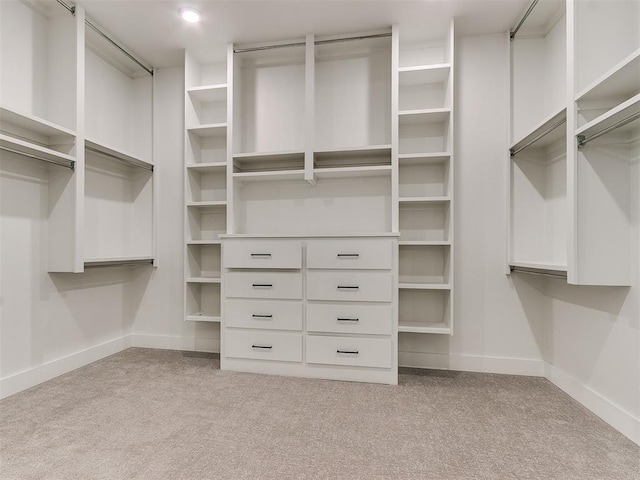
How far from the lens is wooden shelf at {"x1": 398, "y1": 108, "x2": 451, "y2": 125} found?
2.43m

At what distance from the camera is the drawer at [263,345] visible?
239 cm

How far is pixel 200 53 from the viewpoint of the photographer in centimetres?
289

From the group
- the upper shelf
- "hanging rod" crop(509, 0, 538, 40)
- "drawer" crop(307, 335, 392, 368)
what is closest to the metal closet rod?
"drawer" crop(307, 335, 392, 368)

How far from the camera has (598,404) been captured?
183 cm

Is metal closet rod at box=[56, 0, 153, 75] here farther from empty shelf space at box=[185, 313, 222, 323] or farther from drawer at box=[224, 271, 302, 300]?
empty shelf space at box=[185, 313, 222, 323]

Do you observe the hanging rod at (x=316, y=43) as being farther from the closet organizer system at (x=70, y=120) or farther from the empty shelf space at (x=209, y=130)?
the closet organizer system at (x=70, y=120)

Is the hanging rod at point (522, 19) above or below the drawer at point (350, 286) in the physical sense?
above

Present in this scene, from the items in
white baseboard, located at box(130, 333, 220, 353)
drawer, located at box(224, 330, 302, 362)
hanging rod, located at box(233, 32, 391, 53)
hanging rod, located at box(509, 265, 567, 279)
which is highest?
hanging rod, located at box(233, 32, 391, 53)

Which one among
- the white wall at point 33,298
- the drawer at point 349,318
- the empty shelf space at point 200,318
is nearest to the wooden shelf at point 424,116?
the drawer at point 349,318

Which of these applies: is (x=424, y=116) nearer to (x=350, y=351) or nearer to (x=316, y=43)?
(x=316, y=43)

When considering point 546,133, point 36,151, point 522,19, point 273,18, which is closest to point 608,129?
point 546,133

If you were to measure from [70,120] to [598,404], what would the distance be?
3640 millimetres

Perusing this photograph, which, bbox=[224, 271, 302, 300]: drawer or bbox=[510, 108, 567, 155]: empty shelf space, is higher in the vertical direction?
bbox=[510, 108, 567, 155]: empty shelf space

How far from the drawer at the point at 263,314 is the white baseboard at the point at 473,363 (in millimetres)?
948
